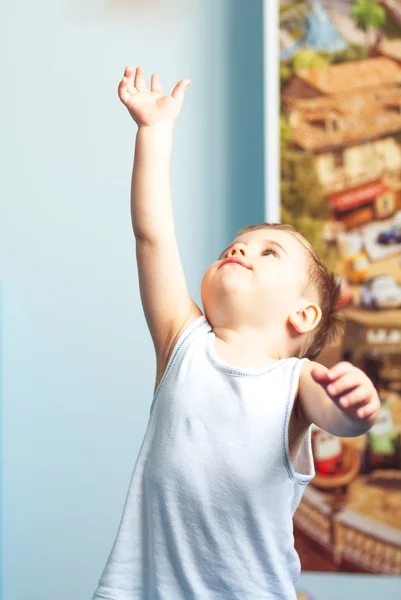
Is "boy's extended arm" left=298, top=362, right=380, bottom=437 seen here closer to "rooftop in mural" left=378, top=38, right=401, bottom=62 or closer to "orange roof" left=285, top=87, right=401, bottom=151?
"orange roof" left=285, top=87, right=401, bottom=151

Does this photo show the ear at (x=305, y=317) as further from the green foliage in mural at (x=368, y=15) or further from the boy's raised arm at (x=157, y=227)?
the green foliage in mural at (x=368, y=15)

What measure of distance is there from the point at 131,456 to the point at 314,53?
3.03 ft

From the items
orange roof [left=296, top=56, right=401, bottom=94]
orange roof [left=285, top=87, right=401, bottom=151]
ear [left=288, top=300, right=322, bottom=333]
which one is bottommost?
ear [left=288, top=300, right=322, bottom=333]

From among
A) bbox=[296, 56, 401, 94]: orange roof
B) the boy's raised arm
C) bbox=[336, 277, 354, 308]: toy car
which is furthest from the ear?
bbox=[296, 56, 401, 94]: orange roof

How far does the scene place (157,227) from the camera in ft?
2.55

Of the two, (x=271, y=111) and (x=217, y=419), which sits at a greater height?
(x=271, y=111)

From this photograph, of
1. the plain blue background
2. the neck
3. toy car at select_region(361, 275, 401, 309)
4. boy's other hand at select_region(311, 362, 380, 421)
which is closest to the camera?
boy's other hand at select_region(311, 362, 380, 421)

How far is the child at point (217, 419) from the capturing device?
2.37ft

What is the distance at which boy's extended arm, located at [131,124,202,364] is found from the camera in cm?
78

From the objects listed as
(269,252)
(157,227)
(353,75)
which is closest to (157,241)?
(157,227)

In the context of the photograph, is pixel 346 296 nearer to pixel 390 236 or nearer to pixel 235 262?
pixel 390 236

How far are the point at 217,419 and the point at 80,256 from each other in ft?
3.50

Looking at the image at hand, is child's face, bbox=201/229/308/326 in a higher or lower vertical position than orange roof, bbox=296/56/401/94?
lower

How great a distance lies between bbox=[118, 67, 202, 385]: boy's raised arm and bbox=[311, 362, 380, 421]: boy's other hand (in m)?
0.21
